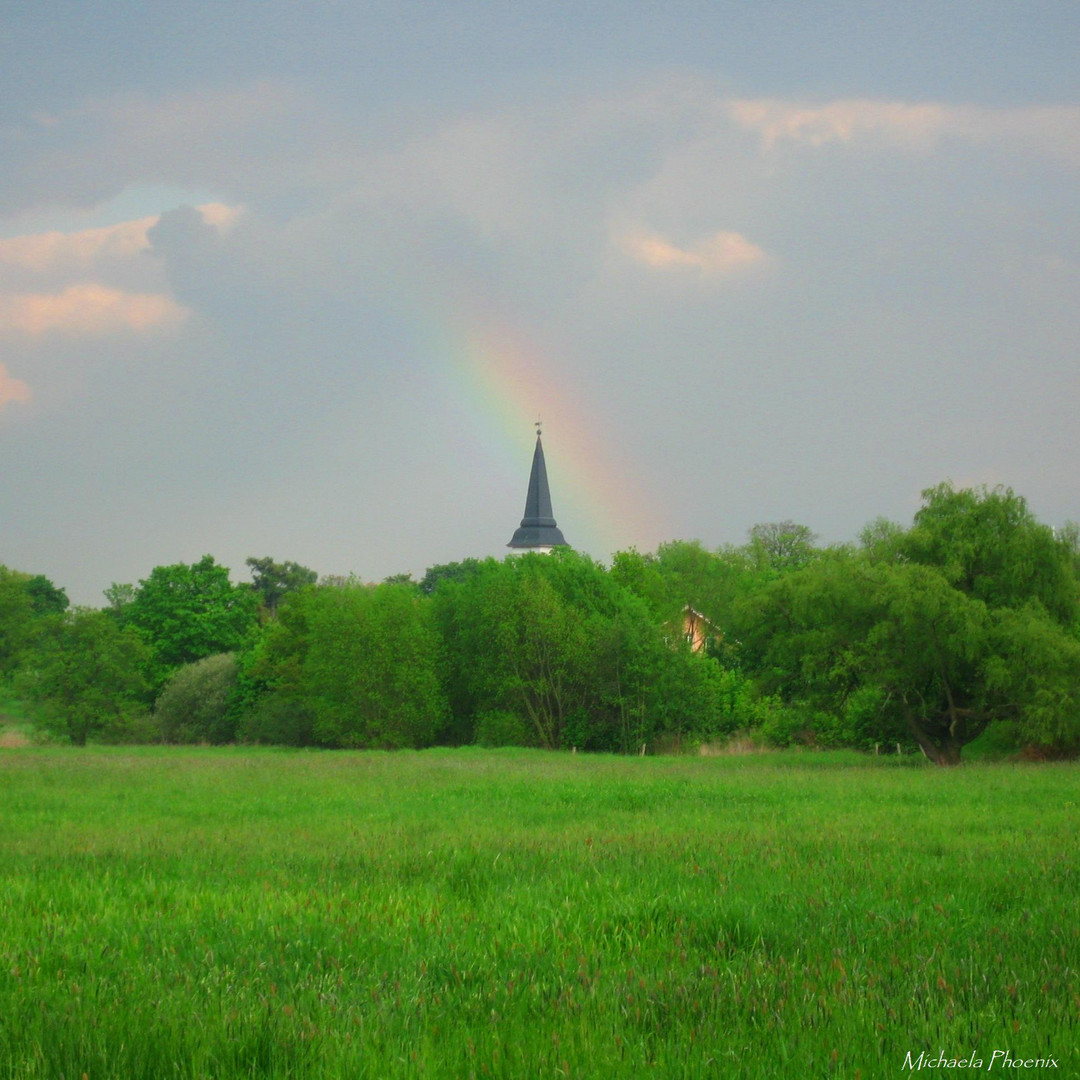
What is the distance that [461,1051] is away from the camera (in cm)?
507

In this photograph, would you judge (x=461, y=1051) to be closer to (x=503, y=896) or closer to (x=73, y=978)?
(x=73, y=978)

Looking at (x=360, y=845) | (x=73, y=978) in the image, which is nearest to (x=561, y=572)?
(x=360, y=845)

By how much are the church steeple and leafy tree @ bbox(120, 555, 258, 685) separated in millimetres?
71233

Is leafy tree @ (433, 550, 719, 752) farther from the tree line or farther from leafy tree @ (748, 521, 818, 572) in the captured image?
leafy tree @ (748, 521, 818, 572)

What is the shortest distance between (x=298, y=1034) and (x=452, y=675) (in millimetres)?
60081

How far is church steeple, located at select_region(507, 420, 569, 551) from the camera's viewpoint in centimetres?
15462

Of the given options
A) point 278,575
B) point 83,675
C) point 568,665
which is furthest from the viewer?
point 278,575

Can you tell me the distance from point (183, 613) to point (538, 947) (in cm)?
8272

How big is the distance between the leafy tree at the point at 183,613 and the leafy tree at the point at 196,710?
27.4ft

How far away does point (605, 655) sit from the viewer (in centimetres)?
6050

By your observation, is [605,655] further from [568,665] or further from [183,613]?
[183,613]

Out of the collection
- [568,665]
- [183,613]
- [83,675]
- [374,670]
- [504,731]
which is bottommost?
[504,731]

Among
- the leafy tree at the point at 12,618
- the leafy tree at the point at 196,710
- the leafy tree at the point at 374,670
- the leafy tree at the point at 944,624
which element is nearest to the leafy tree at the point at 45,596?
the leafy tree at the point at 12,618

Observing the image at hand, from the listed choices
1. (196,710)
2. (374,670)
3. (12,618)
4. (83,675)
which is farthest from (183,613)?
(374,670)
